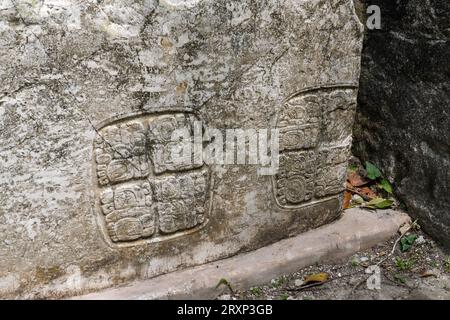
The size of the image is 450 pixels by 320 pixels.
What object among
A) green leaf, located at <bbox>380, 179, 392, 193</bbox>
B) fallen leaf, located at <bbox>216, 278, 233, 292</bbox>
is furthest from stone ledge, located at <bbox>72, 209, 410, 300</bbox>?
green leaf, located at <bbox>380, 179, 392, 193</bbox>

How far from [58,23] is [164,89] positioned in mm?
404

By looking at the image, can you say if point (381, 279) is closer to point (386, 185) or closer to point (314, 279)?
point (314, 279)

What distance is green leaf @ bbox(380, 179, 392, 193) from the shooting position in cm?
277

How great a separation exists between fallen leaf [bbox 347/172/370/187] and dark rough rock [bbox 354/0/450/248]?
11 centimetres

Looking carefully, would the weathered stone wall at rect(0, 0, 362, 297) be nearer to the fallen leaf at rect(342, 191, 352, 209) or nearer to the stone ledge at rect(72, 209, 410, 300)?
the stone ledge at rect(72, 209, 410, 300)

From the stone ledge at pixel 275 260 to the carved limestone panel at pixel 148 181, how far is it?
0.57ft

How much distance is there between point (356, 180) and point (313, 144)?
582 millimetres

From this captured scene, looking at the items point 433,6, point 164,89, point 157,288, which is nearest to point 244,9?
point 164,89

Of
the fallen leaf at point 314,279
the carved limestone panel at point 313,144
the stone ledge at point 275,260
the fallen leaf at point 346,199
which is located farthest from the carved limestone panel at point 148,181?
the fallen leaf at point 346,199

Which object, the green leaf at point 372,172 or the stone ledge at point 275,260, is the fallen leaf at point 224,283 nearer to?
the stone ledge at point 275,260

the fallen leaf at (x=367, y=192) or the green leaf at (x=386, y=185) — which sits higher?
the green leaf at (x=386, y=185)

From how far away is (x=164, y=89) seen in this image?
6.57 feet

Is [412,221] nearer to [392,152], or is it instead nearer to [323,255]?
[392,152]

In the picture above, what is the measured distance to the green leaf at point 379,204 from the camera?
271 cm
